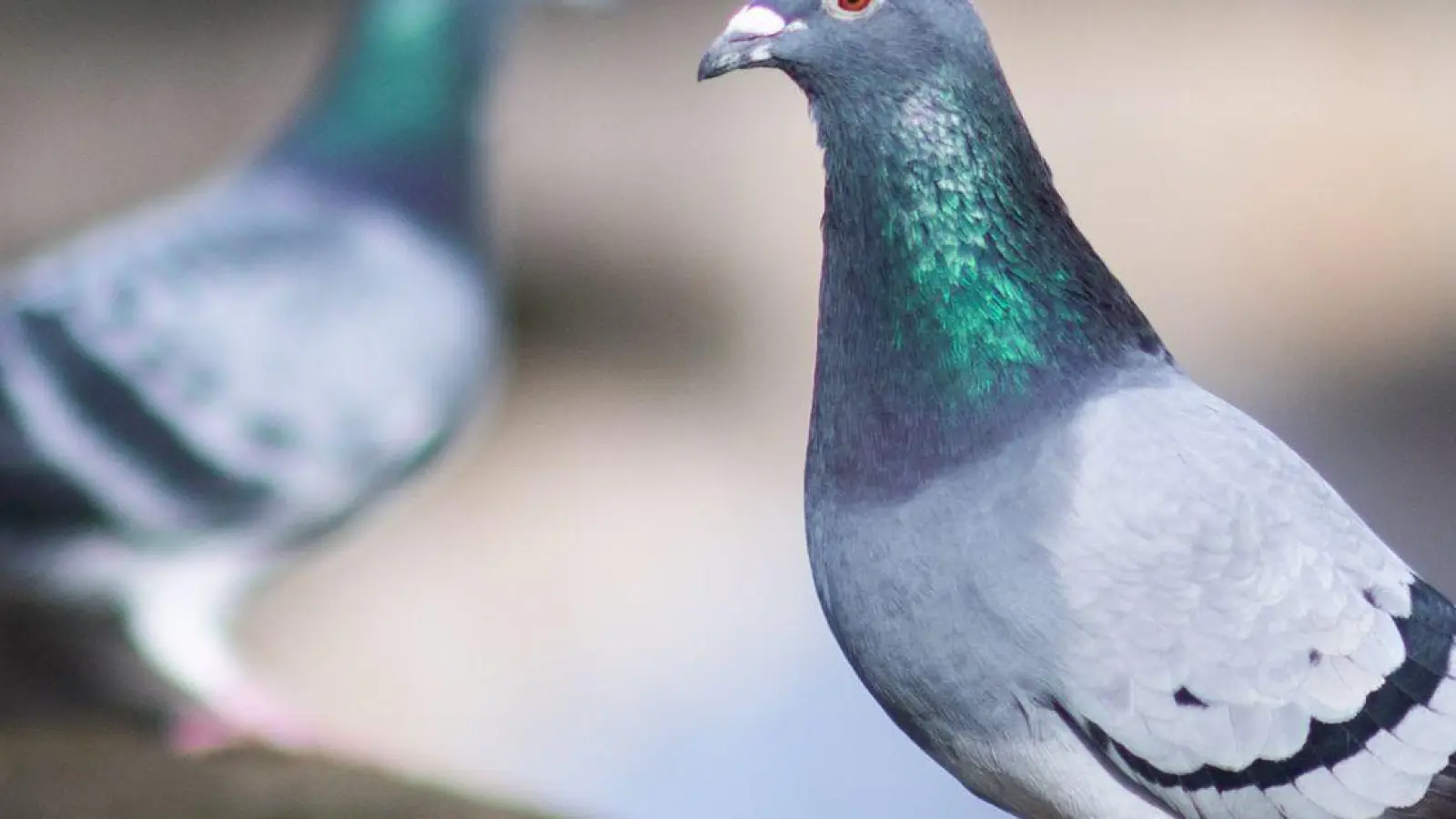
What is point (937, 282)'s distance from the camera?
1.20 meters

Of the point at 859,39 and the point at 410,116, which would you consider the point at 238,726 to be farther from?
the point at 859,39

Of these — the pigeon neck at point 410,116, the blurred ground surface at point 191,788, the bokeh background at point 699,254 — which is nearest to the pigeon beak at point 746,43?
the blurred ground surface at point 191,788

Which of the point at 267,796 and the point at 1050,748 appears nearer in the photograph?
the point at 1050,748

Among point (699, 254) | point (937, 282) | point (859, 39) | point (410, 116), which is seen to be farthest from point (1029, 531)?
point (699, 254)

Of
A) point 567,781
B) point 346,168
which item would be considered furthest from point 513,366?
point 346,168

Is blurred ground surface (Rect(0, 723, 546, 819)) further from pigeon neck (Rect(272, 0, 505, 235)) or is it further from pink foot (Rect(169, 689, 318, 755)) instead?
pigeon neck (Rect(272, 0, 505, 235))

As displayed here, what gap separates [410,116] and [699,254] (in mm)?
2111

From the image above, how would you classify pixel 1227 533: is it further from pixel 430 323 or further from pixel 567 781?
pixel 567 781

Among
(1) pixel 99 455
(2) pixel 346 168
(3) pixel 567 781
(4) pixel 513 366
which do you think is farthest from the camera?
(4) pixel 513 366

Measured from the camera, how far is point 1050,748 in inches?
46.2

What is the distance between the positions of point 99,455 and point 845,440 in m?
1.31

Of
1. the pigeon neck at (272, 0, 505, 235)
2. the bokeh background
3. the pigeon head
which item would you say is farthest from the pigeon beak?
the bokeh background

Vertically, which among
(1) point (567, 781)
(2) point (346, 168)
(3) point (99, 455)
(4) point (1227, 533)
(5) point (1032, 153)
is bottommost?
(4) point (1227, 533)

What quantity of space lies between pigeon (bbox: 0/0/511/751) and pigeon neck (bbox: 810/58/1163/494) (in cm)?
116
